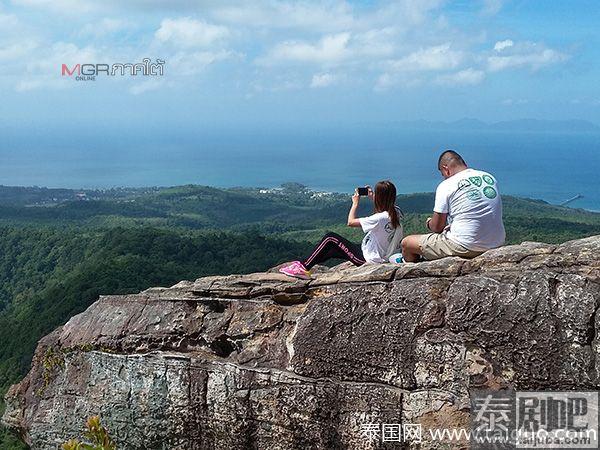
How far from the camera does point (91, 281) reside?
45.2 meters

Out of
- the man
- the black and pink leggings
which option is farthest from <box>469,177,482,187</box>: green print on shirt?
the black and pink leggings

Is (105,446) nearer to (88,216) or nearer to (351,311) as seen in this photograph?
(351,311)

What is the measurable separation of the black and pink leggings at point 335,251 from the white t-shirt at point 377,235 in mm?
212

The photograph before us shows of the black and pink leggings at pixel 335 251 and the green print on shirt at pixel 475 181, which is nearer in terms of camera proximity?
the green print on shirt at pixel 475 181

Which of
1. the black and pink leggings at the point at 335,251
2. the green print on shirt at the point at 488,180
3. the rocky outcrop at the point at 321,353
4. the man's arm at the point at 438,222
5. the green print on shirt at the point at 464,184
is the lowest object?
the rocky outcrop at the point at 321,353

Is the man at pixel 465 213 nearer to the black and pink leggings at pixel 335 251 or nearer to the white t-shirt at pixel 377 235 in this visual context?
the white t-shirt at pixel 377 235

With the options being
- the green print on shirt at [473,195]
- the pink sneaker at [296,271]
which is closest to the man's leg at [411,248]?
the green print on shirt at [473,195]

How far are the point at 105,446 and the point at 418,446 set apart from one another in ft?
11.8

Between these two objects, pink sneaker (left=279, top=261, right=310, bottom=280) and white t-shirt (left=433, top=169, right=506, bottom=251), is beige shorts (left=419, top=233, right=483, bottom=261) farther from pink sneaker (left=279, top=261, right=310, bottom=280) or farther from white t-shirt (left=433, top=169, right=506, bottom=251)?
pink sneaker (left=279, top=261, right=310, bottom=280)

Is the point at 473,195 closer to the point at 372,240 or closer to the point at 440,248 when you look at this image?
the point at 440,248

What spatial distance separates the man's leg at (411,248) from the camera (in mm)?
8391

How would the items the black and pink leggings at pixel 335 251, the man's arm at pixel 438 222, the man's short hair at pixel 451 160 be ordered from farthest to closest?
the black and pink leggings at pixel 335 251, the man's arm at pixel 438 222, the man's short hair at pixel 451 160

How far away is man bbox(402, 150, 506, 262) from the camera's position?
798 centimetres

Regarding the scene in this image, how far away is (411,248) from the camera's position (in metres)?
8.48
